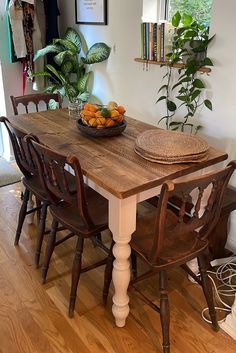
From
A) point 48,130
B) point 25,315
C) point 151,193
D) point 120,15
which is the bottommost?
point 25,315

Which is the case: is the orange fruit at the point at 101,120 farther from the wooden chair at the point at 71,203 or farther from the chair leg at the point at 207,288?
the chair leg at the point at 207,288

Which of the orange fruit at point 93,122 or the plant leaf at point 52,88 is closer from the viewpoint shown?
the orange fruit at point 93,122

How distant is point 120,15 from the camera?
280 centimetres

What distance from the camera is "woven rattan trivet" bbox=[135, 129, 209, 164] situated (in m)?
1.59

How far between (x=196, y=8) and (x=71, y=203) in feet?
5.54

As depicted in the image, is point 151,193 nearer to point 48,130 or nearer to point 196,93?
point 48,130

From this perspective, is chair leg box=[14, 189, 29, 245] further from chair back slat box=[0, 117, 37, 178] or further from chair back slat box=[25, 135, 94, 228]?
chair back slat box=[25, 135, 94, 228]

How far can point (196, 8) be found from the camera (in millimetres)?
2428

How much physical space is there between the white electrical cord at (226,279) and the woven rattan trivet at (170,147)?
819 millimetres

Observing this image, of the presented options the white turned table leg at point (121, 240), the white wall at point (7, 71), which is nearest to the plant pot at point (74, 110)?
the white turned table leg at point (121, 240)

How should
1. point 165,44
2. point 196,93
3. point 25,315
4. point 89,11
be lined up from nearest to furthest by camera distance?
point 25,315 < point 196,93 < point 165,44 < point 89,11

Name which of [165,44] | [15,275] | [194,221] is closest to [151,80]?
[165,44]

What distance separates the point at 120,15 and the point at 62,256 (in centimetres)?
197

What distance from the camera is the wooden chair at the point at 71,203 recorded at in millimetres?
1533
